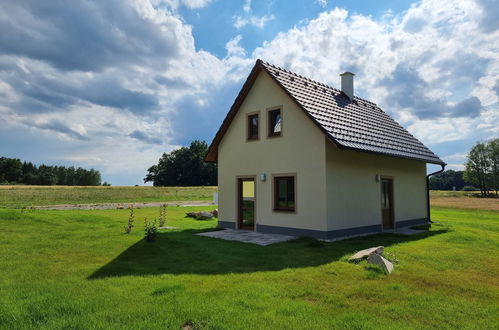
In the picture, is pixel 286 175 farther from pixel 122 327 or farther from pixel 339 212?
pixel 122 327

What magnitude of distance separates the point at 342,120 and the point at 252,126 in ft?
12.3

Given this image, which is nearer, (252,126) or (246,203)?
(252,126)

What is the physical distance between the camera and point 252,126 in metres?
14.0

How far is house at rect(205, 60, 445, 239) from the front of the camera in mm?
11250

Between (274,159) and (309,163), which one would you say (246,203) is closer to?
(274,159)

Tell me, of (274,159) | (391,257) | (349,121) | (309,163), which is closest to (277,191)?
(274,159)

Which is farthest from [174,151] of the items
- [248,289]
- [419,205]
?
[248,289]

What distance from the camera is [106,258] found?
8.02 metres

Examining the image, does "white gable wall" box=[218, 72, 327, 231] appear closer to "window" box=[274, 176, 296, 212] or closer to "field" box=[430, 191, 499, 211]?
"window" box=[274, 176, 296, 212]

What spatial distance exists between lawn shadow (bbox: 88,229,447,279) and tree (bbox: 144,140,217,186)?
74.2m

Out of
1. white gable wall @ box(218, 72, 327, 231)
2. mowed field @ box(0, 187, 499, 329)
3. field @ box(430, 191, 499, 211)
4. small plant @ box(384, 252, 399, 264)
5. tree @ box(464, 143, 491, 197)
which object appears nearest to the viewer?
mowed field @ box(0, 187, 499, 329)

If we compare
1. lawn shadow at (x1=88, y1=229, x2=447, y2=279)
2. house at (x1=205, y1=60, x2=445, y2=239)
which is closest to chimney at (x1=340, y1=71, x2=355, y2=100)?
house at (x1=205, y1=60, x2=445, y2=239)

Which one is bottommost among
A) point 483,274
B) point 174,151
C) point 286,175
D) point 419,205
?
point 483,274

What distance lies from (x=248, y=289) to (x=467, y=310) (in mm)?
3366
